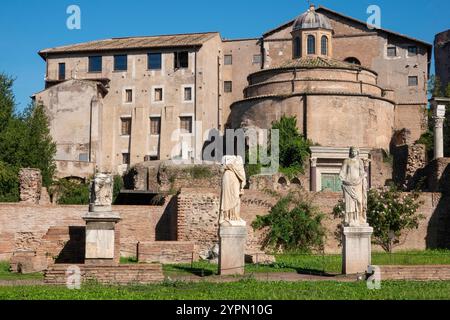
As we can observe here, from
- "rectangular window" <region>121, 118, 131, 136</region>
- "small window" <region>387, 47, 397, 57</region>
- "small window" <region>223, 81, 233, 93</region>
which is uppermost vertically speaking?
"small window" <region>387, 47, 397, 57</region>

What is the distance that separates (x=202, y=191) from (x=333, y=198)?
18.4 ft

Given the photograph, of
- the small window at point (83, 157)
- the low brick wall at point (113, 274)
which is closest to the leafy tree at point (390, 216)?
the low brick wall at point (113, 274)

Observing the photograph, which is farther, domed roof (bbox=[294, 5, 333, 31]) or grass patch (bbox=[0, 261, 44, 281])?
domed roof (bbox=[294, 5, 333, 31])

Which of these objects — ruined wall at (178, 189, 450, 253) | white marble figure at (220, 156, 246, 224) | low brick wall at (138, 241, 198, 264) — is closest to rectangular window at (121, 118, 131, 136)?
ruined wall at (178, 189, 450, 253)

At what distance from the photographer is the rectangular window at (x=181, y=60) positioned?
53906 mm

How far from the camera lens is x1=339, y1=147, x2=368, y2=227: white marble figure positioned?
19.1 m

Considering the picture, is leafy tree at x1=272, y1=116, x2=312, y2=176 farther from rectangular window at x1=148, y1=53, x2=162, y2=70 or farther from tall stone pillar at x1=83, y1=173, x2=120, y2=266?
tall stone pillar at x1=83, y1=173, x2=120, y2=266

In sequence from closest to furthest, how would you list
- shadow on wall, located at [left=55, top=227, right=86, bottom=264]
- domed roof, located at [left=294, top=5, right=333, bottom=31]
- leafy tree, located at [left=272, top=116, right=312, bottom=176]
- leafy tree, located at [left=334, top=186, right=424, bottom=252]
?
shadow on wall, located at [left=55, top=227, right=86, bottom=264], leafy tree, located at [left=334, top=186, right=424, bottom=252], leafy tree, located at [left=272, top=116, right=312, bottom=176], domed roof, located at [left=294, top=5, right=333, bottom=31]

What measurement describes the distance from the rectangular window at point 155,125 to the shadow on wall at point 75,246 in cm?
3170

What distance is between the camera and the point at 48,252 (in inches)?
894

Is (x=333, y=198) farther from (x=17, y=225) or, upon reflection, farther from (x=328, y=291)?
(x=328, y=291)

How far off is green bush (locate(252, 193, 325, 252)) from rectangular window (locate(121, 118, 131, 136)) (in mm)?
25620

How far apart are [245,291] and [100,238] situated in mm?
5685

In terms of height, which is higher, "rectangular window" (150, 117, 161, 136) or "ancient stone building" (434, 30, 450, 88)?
"ancient stone building" (434, 30, 450, 88)
